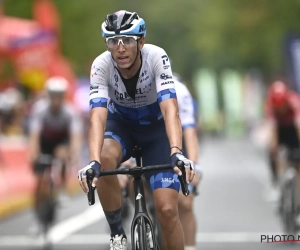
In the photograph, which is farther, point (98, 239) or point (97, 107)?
point (98, 239)

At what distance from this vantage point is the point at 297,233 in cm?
1380

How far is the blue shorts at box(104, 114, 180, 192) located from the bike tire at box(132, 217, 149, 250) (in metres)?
0.80

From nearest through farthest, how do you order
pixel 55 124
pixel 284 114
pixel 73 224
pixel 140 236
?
1. pixel 140 236
2. pixel 284 114
3. pixel 55 124
4. pixel 73 224

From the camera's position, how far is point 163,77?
794 cm

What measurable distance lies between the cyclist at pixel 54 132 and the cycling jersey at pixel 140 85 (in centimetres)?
582

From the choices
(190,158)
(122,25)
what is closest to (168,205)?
(122,25)

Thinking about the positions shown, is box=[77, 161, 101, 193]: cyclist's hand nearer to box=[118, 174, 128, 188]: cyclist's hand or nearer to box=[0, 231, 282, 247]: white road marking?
box=[118, 174, 128, 188]: cyclist's hand

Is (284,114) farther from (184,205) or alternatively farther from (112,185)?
(112,185)

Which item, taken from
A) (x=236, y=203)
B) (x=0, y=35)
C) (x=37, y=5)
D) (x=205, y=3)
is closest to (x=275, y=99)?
(x=236, y=203)

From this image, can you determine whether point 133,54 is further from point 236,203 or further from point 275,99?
point 236,203

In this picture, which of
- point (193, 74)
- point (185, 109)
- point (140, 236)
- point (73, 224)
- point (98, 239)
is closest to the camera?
point (140, 236)

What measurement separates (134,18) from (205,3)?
280 feet

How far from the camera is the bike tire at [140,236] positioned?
292 inches

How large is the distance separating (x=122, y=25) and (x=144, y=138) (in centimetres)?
106
